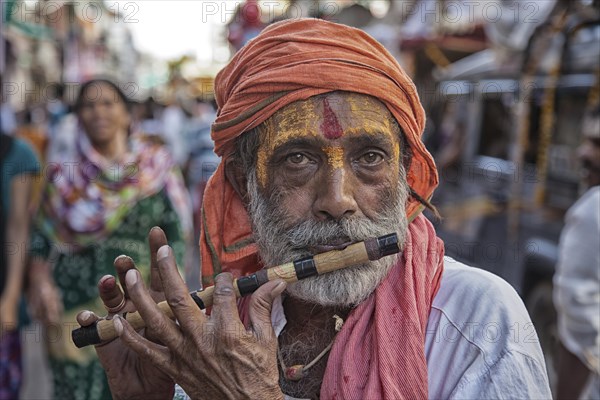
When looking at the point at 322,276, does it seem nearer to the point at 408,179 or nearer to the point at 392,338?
the point at 392,338

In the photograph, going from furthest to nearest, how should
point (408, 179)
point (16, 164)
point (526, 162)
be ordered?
1. point (526, 162)
2. point (16, 164)
3. point (408, 179)

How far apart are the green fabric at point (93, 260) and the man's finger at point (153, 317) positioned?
2191mm

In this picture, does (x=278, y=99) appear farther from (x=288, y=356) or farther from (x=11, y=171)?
(x=11, y=171)

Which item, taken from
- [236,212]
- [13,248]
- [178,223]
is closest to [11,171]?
[13,248]

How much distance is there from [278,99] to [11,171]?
A: 2.40m

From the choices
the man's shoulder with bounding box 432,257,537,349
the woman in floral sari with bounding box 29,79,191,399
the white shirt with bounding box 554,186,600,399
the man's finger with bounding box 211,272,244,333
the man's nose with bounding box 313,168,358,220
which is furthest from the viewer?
the woman in floral sari with bounding box 29,79,191,399

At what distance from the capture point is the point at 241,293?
1.65m

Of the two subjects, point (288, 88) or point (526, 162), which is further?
point (526, 162)

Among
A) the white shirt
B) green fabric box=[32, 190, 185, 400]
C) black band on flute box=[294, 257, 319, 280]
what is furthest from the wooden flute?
green fabric box=[32, 190, 185, 400]

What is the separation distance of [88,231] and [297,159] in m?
2.29

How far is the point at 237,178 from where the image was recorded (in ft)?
6.86

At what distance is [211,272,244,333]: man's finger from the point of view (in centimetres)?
146

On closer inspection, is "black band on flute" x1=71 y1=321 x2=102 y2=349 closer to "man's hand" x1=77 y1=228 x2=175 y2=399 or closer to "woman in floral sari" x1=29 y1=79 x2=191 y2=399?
"man's hand" x1=77 y1=228 x2=175 y2=399

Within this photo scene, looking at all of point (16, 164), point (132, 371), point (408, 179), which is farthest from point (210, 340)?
point (16, 164)
